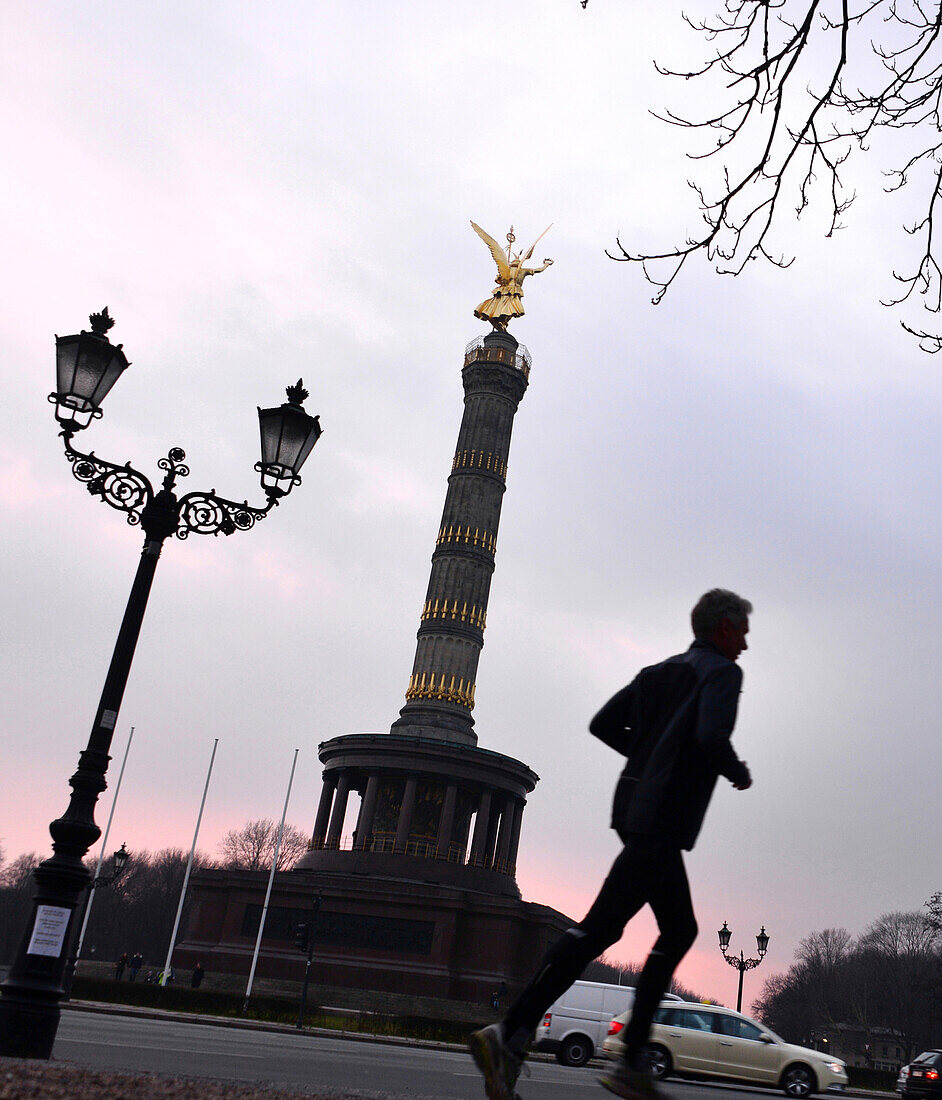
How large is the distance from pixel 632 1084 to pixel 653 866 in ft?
2.35

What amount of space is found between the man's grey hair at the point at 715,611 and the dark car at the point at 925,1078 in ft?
62.2

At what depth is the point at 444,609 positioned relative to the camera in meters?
43.0

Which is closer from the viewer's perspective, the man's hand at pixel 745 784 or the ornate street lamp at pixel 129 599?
the man's hand at pixel 745 784

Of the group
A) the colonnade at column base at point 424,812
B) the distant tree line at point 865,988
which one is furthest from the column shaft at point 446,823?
the distant tree line at point 865,988

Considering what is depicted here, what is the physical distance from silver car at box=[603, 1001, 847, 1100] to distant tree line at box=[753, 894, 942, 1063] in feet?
216

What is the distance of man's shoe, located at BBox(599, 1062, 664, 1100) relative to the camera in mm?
3525

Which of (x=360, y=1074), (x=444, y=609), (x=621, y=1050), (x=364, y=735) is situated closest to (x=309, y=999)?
(x=364, y=735)

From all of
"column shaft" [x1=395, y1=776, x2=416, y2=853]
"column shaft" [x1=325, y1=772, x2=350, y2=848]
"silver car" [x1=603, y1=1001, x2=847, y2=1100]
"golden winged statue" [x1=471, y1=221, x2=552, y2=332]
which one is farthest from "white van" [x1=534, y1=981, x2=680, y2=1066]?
"golden winged statue" [x1=471, y1=221, x2=552, y2=332]

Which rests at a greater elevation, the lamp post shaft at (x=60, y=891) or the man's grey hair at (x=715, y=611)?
the man's grey hair at (x=715, y=611)

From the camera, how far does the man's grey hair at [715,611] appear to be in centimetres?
401

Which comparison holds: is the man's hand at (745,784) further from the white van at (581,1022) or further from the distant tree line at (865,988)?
the distant tree line at (865,988)

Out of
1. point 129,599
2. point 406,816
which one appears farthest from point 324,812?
point 129,599

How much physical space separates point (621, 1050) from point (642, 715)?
3.84 ft

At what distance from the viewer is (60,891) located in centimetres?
771
